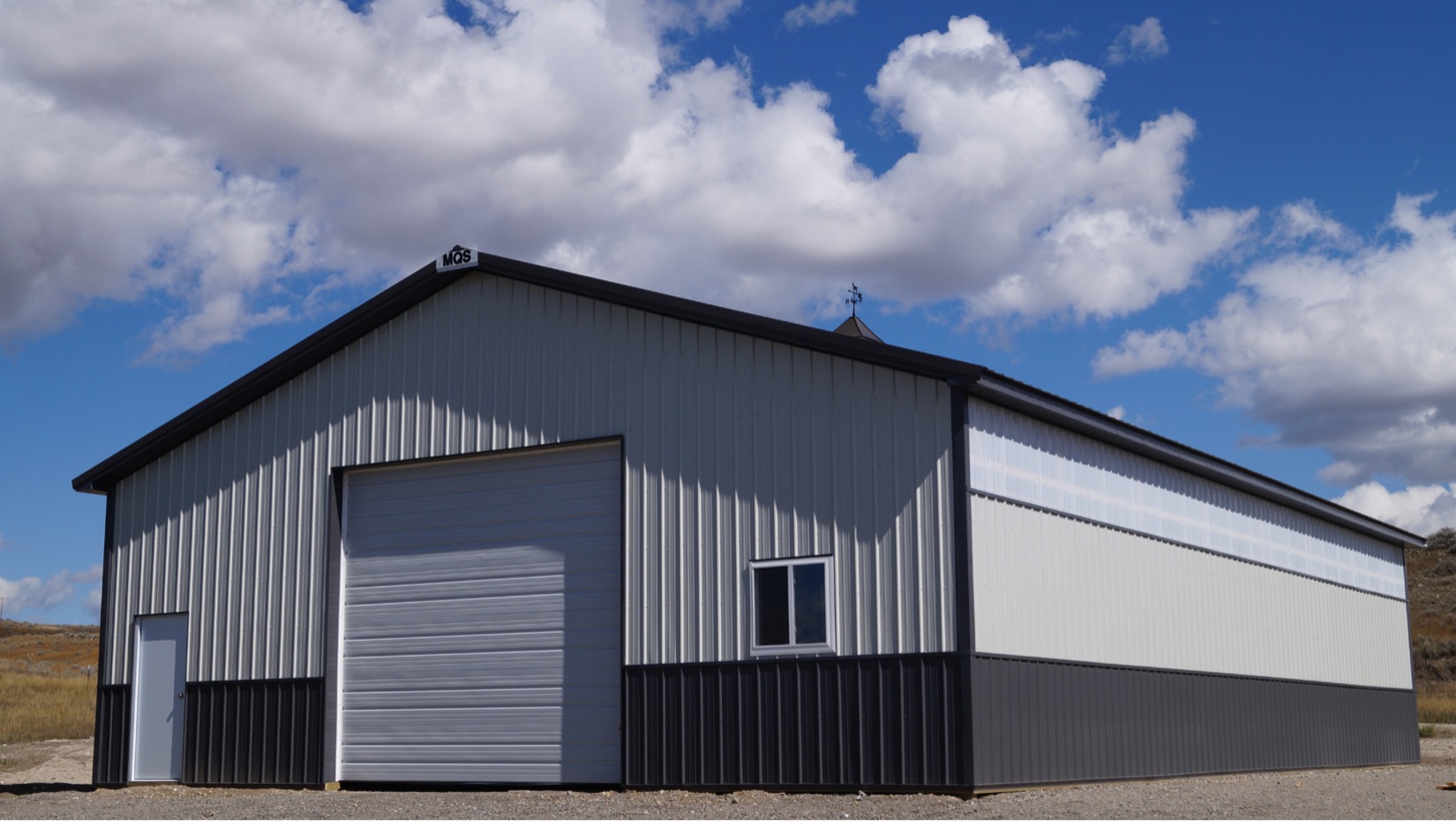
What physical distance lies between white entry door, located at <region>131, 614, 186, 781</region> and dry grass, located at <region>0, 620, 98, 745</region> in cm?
1399

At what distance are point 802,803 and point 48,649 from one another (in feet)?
205

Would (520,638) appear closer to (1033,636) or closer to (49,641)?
(1033,636)

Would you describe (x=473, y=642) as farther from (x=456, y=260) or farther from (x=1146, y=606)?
(x=1146, y=606)

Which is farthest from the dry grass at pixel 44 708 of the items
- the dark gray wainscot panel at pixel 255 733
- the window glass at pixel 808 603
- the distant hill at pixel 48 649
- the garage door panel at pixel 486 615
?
the window glass at pixel 808 603

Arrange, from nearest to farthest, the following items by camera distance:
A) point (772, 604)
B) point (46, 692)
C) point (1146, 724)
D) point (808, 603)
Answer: point (808, 603), point (772, 604), point (1146, 724), point (46, 692)

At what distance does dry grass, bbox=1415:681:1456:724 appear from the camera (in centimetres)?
4772

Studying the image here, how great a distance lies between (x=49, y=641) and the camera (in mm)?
73062

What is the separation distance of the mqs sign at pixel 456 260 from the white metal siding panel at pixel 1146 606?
7767 millimetres

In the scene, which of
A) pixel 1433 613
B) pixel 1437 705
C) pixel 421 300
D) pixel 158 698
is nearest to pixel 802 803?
pixel 421 300

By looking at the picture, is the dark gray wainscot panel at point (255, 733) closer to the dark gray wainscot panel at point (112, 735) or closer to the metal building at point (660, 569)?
the metal building at point (660, 569)

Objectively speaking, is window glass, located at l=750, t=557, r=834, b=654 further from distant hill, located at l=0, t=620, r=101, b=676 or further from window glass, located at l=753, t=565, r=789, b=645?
distant hill, located at l=0, t=620, r=101, b=676

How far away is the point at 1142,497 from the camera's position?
20.8m

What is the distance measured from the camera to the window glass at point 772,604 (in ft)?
57.1

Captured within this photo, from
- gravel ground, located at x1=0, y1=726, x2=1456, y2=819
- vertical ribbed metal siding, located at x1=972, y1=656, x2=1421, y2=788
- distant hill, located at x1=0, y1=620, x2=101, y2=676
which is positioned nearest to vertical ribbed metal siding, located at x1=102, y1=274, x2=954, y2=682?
vertical ribbed metal siding, located at x1=972, y1=656, x2=1421, y2=788
